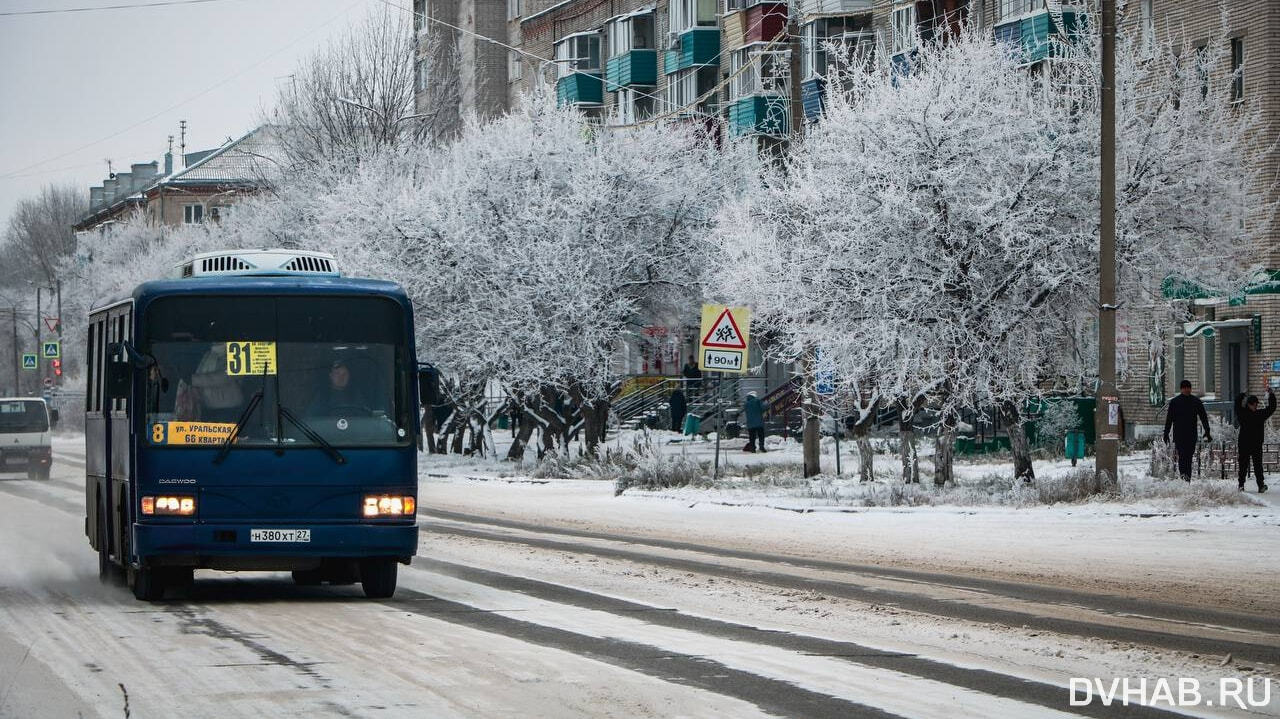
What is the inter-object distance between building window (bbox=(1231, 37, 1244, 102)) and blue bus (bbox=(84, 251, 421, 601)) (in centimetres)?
3010

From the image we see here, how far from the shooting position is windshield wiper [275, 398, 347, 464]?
14617mm

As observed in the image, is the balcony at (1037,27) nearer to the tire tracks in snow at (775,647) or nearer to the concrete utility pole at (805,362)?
the concrete utility pole at (805,362)

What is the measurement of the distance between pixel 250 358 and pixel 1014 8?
122ft

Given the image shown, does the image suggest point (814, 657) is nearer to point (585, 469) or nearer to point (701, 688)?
point (701, 688)

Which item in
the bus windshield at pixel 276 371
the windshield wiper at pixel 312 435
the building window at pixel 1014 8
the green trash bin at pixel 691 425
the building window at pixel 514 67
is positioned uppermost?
the building window at pixel 514 67

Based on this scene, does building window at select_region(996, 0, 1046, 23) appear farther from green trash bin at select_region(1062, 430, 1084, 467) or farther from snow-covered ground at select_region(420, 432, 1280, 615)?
snow-covered ground at select_region(420, 432, 1280, 615)

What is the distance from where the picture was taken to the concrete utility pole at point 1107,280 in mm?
25125

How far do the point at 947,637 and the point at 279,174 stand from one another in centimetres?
5858

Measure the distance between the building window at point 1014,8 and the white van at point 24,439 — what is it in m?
26.1

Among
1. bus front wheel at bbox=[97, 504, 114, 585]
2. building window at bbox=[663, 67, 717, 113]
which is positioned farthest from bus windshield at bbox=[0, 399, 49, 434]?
bus front wheel at bbox=[97, 504, 114, 585]

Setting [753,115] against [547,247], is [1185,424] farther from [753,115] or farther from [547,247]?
[753,115]

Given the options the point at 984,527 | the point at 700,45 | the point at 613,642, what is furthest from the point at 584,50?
the point at 613,642

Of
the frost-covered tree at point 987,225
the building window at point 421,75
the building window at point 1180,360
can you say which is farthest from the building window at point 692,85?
the frost-covered tree at point 987,225

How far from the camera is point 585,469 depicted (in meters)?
38.8
